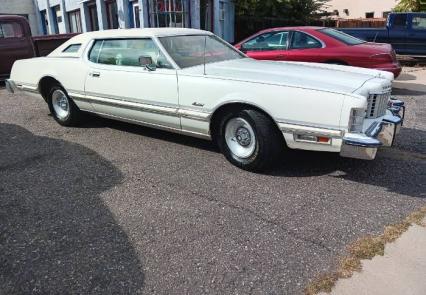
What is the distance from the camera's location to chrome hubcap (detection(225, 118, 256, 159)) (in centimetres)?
410

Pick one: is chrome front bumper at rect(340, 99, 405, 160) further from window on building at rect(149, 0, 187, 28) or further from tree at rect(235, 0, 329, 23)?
tree at rect(235, 0, 329, 23)

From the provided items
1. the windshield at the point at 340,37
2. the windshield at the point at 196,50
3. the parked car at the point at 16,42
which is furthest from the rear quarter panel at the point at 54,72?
the windshield at the point at 340,37

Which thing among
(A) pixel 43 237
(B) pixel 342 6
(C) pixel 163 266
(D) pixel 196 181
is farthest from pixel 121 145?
(B) pixel 342 6

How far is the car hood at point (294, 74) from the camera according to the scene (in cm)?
372

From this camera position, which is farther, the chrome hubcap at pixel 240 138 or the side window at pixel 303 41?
the side window at pixel 303 41

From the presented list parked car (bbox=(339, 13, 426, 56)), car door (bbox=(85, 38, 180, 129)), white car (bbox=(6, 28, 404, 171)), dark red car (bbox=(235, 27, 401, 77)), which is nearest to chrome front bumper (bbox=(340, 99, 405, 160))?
white car (bbox=(6, 28, 404, 171))

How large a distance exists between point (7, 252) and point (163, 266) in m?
1.17

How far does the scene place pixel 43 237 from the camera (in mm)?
3027

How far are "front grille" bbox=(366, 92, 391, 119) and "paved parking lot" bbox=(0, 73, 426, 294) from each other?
645 millimetres

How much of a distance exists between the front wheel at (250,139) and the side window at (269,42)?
15.4 feet

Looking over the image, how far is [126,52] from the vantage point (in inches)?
199

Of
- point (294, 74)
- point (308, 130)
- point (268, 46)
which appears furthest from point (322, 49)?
point (308, 130)

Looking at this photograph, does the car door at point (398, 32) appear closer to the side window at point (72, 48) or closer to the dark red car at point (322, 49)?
the dark red car at point (322, 49)

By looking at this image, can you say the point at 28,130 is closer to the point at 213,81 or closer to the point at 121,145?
the point at 121,145
